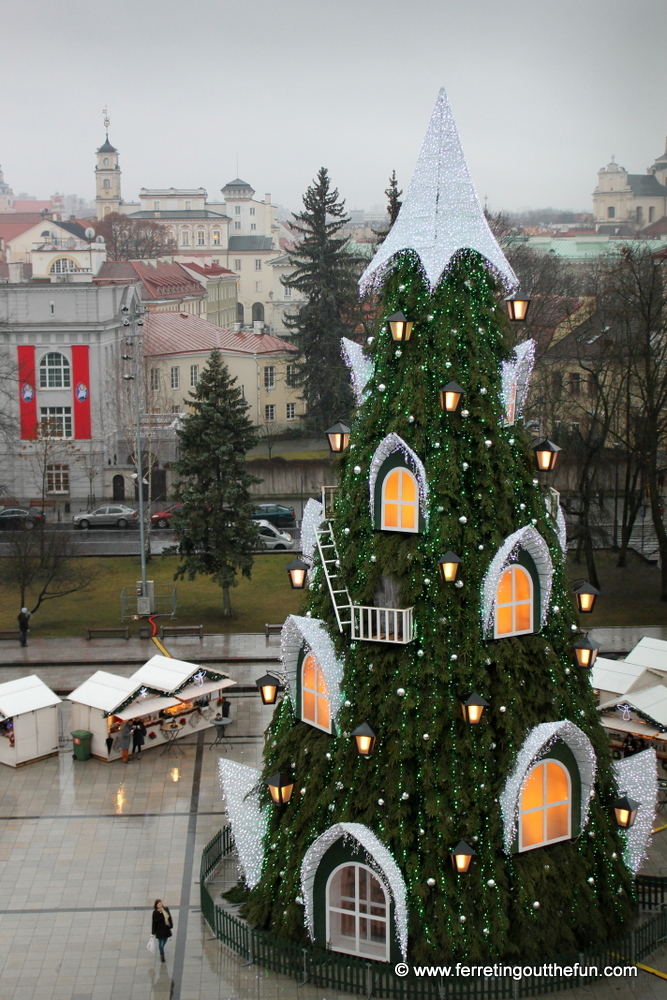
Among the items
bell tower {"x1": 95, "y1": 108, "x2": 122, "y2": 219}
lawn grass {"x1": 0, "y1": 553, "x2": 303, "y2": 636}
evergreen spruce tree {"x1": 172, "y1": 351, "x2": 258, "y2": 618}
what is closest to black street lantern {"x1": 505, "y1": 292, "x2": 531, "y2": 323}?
lawn grass {"x1": 0, "y1": 553, "x2": 303, "y2": 636}

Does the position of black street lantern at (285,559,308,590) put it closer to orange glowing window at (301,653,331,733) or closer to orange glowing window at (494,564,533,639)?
orange glowing window at (301,653,331,733)

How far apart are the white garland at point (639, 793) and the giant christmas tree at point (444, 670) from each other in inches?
26.4

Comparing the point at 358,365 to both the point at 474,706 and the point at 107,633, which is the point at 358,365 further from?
the point at 107,633

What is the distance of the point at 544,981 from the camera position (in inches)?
669

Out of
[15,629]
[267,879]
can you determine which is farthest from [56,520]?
[267,879]

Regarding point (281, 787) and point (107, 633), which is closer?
point (281, 787)

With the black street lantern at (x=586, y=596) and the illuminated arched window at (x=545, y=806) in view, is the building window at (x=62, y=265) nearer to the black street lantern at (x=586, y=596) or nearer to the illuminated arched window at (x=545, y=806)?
the black street lantern at (x=586, y=596)

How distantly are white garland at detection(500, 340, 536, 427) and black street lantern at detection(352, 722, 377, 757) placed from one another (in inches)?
194

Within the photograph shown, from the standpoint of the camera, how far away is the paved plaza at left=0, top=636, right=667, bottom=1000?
17.9 meters

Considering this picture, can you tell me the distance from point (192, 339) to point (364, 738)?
55.9 metres

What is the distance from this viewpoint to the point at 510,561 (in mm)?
17188

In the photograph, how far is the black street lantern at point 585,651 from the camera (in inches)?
702

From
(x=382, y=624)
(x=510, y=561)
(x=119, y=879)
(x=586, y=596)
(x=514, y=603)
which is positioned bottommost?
(x=119, y=879)

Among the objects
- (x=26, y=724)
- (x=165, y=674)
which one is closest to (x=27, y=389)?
(x=165, y=674)
